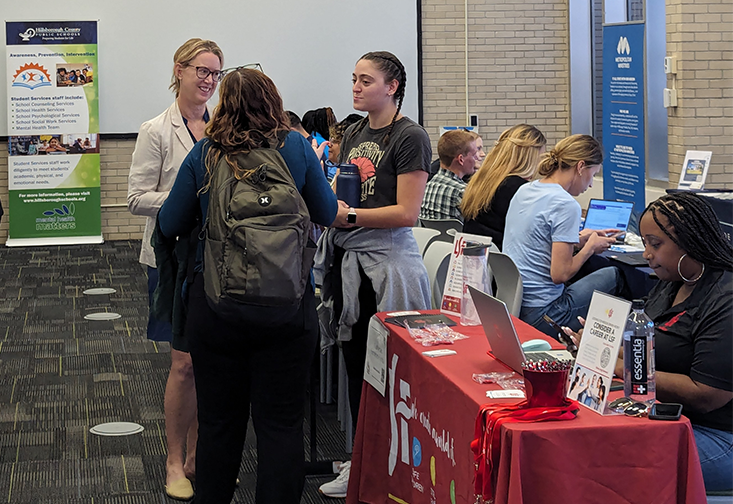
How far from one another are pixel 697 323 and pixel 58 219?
8196 mm

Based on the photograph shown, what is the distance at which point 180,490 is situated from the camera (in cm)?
297

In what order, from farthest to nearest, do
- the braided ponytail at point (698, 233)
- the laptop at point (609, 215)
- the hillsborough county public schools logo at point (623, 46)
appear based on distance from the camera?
the hillsborough county public schools logo at point (623, 46) < the laptop at point (609, 215) < the braided ponytail at point (698, 233)

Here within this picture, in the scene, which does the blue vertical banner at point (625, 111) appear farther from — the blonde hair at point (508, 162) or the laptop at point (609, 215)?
the blonde hair at point (508, 162)

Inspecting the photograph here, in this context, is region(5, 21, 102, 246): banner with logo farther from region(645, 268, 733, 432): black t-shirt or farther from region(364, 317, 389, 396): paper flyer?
region(645, 268, 733, 432): black t-shirt

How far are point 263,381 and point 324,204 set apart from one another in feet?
1.64

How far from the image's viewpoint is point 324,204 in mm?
2279

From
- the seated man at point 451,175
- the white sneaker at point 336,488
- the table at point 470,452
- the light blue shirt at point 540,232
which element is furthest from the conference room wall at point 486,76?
the table at point 470,452

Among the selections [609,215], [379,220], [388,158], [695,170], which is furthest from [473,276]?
[695,170]

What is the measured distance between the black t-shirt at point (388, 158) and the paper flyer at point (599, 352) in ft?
3.17

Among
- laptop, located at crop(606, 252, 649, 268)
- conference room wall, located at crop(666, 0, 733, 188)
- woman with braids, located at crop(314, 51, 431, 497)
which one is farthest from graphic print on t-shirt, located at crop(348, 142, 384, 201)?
conference room wall, located at crop(666, 0, 733, 188)

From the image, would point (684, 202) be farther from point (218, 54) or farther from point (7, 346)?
point (7, 346)

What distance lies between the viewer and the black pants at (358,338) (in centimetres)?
281

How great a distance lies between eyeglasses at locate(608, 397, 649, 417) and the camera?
1775 millimetres

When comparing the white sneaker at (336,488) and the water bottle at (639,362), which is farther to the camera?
the white sneaker at (336,488)
